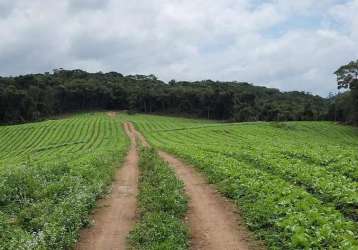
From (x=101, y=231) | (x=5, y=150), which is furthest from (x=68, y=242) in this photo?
(x=5, y=150)

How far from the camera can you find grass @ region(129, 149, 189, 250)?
41.4ft

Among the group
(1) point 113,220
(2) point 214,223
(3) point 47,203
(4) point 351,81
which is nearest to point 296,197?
(2) point 214,223

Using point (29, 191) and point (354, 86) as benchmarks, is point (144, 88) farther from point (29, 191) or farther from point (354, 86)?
point (29, 191)

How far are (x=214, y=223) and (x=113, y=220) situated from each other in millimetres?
3435

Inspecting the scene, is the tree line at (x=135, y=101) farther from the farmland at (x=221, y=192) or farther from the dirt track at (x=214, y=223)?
the dirt track at (x=214, y=223)

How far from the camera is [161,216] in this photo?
15.0 meters

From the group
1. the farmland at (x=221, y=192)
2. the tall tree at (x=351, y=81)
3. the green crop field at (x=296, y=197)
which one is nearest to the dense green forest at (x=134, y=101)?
the tall tree at (x=351, y=81)

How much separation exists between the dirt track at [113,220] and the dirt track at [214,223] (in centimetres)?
209

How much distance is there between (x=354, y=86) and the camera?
100062 millimetres

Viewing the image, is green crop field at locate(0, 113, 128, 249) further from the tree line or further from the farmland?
the tree line

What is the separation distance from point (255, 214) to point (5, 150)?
68.8m

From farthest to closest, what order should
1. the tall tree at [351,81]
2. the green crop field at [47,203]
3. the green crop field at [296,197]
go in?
1. the tall tree at [351,81]
2. the green crop field at [47,203]
3. the green crop field at [296,197]

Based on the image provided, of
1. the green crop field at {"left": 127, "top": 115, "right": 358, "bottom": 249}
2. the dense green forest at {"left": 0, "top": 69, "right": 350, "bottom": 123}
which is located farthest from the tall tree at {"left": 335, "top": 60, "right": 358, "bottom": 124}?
the green crop field at {"left": 127, "top": 115, "right": 358, "bottom": 249}

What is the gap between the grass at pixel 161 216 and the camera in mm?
12625
